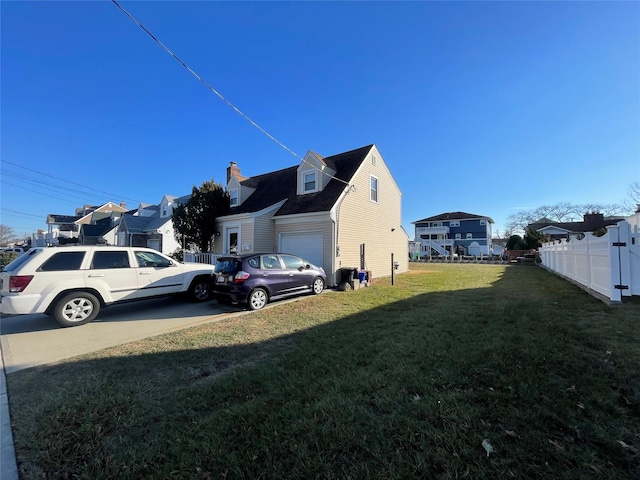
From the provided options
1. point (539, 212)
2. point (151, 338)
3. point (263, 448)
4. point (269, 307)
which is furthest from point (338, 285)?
point (539, 212)

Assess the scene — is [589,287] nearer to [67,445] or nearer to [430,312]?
[430,312]

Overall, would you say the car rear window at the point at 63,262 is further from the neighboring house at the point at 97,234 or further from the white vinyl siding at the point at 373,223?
the neighboring house at the point at 97,234

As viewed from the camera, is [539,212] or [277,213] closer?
[277,213]

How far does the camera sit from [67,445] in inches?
101

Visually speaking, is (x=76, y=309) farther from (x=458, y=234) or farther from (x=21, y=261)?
(x=458, y=234)

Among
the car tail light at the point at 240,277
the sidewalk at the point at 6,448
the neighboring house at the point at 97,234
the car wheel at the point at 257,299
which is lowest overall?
the sidewalk at the point at 6,448

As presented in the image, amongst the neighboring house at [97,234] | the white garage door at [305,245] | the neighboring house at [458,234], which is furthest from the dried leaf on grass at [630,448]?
the neighboring house at [458,234]

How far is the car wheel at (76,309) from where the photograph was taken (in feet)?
20.8

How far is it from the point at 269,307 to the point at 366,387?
17.7ft

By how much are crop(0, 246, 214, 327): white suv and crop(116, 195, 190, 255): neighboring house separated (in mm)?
21752

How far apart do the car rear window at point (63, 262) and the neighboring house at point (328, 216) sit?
7.06m

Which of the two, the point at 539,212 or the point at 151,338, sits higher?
the point at 539,212

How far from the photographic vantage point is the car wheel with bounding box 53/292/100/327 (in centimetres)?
633

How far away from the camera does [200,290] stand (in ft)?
30.5
